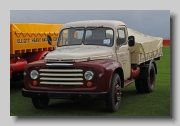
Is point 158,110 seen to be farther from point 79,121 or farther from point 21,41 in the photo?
point 21,41

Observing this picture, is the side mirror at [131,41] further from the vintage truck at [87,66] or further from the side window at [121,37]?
the side window at [121,37]

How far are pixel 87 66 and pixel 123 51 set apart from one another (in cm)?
196

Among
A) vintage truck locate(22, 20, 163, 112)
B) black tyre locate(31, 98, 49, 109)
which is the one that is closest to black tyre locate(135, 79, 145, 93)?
vintage truck locate(22, 20, 163, 112)

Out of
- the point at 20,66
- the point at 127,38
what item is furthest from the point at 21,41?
the point at 127,38

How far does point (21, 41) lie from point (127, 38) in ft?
10.2

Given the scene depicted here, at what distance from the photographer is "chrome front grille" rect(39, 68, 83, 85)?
810cm

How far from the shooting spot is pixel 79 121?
7934mm

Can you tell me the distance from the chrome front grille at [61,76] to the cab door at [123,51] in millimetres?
1654

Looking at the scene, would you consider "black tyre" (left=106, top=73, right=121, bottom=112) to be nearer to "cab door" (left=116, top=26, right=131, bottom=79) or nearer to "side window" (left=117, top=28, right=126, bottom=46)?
"cab door" (left=116, top=26, right=131, bottom=79)

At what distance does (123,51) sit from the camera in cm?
979

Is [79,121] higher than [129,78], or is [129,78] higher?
[129,78]

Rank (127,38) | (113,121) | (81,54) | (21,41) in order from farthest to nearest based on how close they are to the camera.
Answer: (21,41)
(127,38)
(81,54)
(113,121)

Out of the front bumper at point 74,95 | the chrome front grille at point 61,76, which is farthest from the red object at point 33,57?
the front bumper at point 74,95

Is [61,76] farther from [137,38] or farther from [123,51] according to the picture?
[137,38]
